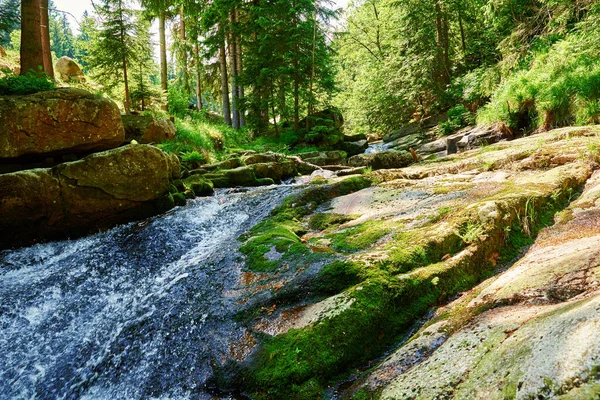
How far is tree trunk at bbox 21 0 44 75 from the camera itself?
9.20 metres

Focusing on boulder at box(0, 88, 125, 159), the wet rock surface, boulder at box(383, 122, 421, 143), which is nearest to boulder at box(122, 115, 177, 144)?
boulder at box(0, 88, 125, 159)

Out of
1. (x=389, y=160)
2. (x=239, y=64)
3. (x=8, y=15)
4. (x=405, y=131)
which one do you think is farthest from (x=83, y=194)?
(x=405, y=131)

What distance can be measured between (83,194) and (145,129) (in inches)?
236

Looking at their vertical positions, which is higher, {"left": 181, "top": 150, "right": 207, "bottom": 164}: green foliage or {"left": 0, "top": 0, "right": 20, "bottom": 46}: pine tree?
{"left": 0, "top": 0, "right": 20, "bottom": 46}: pine tree

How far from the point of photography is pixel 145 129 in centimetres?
1225

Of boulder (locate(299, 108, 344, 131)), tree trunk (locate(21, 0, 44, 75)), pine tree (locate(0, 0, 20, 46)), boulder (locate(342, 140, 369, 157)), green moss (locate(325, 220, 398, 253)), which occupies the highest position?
pine tree (locate(0, 0, 20, 46))

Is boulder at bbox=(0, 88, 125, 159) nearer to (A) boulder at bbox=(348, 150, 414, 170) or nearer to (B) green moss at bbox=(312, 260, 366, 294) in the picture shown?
(B) green moss at bbox=(312, 260, 366, 294)

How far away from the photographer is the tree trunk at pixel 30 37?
920cm

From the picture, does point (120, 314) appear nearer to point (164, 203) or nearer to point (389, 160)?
point (164, 203)

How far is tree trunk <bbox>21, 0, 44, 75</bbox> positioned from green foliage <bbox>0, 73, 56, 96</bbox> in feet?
5.82

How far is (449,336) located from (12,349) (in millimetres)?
4664

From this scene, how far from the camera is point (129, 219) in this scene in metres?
7.65

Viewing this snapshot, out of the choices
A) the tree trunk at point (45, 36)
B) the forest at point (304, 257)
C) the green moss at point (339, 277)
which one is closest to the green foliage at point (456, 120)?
the forest at point (304, 257)

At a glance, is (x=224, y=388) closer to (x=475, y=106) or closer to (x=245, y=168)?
(x=245, y=168)
